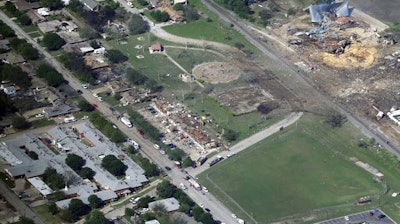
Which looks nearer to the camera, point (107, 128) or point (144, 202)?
point (144, 202)

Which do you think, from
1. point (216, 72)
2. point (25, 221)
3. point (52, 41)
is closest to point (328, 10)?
point (216, 72)

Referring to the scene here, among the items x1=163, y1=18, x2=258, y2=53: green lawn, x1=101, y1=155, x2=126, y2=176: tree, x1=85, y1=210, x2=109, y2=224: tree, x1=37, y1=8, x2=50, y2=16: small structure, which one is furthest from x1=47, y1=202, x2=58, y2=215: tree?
x1=37, y1=8, x2=50, y2=16: small structure

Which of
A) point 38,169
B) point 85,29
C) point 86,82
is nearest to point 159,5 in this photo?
point 85,29

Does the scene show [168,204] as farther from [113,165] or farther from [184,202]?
[113,165]

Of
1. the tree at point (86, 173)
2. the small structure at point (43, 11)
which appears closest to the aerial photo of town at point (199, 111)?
the small structure at point (43, 11)

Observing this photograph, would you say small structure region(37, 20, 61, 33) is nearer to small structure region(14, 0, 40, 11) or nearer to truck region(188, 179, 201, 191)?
small structure region(14, 0, 40, 11)
